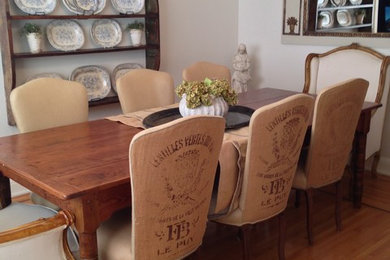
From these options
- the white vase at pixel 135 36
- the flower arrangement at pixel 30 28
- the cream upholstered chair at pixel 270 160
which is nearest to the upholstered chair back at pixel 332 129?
the cream upholstered chair at pixel 270 160

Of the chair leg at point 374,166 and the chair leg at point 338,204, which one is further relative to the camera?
the chair leg at point 374,166

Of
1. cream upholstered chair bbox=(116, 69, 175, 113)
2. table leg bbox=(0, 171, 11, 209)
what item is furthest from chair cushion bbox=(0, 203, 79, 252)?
cream upholstered chair bbox=(116, 69, 175, 113)

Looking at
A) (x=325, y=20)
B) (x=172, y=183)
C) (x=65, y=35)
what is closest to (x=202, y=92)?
(x=172, y=183)

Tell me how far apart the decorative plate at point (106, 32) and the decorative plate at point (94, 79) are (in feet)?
0.71

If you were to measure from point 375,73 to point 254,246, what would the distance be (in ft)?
5.71

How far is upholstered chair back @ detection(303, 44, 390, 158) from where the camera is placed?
132 inches

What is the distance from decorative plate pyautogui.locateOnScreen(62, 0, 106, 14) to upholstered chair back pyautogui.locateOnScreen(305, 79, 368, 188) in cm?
200

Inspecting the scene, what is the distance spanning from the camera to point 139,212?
153 centimetres

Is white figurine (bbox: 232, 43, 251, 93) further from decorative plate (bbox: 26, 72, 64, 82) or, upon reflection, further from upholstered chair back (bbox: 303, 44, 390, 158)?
decorative plate (bbox: 26, 72, 64, 82)

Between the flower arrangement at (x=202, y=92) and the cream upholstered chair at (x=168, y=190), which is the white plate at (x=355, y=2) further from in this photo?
the cream upholstered chair at (x=168, y=190)

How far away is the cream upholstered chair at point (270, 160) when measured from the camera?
188 centimetres

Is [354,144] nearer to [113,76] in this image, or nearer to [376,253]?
[376,253]

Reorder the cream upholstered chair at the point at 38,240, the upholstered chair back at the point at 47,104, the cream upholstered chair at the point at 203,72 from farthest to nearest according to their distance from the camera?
the cream upholstered chair at the point at 203,72 → the upholstered chair back at the point at 47,104 → the cream upholstered chair at the point at 38,240

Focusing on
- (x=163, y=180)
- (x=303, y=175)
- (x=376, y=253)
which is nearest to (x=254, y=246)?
(x=303, y=175)
